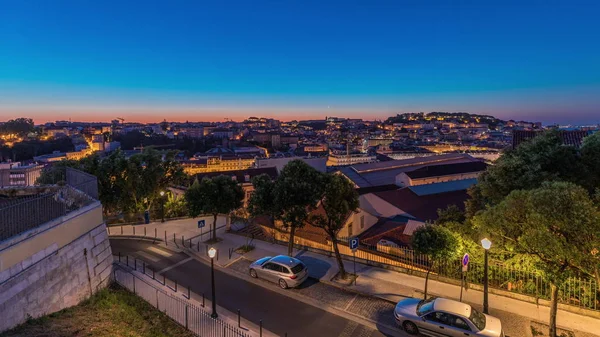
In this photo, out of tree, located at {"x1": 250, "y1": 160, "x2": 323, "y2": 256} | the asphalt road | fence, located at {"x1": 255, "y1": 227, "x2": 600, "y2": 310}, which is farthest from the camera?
tree, located at {"x1": 250, "y1": 160, "x2": 323, "y2": 256}

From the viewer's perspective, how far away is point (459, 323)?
9977 mm

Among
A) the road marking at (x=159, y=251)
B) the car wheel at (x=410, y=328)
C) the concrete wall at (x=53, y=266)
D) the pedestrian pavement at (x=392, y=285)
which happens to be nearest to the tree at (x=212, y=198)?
the pedestrian pavement at (x=392, y=285)

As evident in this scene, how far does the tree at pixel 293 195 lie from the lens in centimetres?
1540

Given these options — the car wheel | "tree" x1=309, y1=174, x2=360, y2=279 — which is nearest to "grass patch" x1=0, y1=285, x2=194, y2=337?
"tree" x1=309, y1=174, x2=360, y2=279

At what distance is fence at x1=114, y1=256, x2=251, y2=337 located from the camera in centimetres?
1050

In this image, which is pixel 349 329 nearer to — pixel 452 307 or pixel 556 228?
pixel 452 307

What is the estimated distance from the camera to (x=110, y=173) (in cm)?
2694

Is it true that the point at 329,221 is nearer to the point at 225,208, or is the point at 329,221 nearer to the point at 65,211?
the point at 225,208

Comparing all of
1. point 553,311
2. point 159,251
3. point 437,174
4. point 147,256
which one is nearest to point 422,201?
point 437,174

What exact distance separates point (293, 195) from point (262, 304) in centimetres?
491

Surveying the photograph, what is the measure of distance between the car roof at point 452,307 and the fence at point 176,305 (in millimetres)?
6099

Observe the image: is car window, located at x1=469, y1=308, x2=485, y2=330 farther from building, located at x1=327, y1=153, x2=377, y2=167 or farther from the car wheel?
building, located at x1=327, y1=153, x2=377, y2=167

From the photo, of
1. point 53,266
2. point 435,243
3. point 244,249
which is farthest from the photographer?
point 244,249

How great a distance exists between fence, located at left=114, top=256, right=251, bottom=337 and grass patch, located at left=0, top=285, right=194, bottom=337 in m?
0.23
